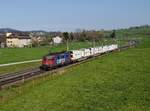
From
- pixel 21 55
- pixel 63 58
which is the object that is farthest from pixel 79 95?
pixel 21 55

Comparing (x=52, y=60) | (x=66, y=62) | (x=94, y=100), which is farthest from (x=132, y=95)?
(x=66, y=62)

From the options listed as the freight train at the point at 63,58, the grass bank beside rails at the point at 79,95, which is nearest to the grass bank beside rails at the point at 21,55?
the freight train at the point at 63,58

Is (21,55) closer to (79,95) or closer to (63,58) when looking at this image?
(63,58)

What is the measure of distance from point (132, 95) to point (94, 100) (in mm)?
4445

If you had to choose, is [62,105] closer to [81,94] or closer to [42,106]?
[42,106]

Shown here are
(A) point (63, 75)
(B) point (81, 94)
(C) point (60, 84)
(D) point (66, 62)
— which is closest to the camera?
(B) point (81, 94)

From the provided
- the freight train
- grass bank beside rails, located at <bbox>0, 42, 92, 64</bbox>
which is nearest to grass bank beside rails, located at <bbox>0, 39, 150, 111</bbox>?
the freight train

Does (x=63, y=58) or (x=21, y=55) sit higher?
(x=63, y=58)

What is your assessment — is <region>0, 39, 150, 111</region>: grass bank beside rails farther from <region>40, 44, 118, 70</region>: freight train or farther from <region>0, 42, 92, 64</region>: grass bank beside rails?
<region>0, 42, 92, 64</region>: grass bank beside rails

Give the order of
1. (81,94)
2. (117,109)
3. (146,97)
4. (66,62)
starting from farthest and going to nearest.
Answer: (66,62) → (81,94) → (146,97) → (117,109)

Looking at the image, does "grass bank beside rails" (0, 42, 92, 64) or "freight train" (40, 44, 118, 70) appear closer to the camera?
"freight train" (40, 44, 118, 70)

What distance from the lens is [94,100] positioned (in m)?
32.7

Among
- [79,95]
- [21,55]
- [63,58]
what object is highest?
[63,58]

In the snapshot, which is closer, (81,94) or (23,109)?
(23,109)
